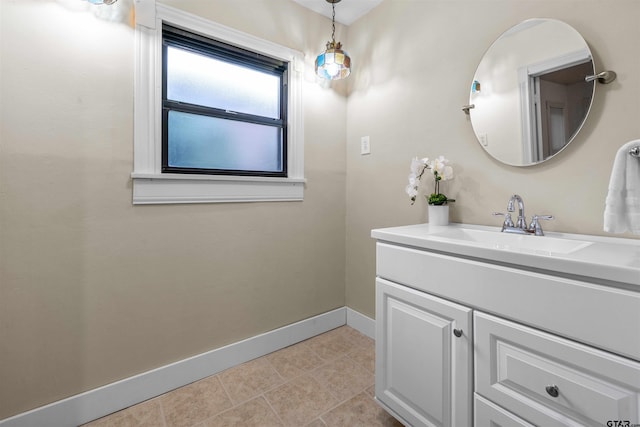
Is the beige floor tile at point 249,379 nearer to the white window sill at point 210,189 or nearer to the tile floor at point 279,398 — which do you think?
the tile floor at point 279,398

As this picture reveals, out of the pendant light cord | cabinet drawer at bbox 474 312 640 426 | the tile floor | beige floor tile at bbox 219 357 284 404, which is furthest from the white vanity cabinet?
the pendant light cord

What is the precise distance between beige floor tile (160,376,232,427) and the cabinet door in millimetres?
782

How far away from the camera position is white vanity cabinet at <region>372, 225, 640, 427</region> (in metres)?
0.66

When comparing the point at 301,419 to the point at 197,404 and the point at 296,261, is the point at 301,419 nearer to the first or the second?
the point at 197,404

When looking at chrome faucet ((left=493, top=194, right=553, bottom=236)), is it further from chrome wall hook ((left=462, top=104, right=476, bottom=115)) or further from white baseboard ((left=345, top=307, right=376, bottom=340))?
white baseboard ((left=345, top=307, right=376, bottom=340))

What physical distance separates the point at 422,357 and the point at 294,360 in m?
0.93

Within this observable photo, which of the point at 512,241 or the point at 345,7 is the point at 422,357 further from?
the point at 345,7

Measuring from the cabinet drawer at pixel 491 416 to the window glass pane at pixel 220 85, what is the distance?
1.77 m

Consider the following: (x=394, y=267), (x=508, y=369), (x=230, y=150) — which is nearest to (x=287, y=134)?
(x=230, y=150)

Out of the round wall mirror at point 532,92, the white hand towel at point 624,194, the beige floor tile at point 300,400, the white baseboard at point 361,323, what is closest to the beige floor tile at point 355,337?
the white baseboard at point 361,323

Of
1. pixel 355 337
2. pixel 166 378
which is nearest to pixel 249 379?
pixel 166 378

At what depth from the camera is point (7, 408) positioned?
1.13 m

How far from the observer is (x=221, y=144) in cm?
167

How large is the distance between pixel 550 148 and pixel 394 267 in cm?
80
